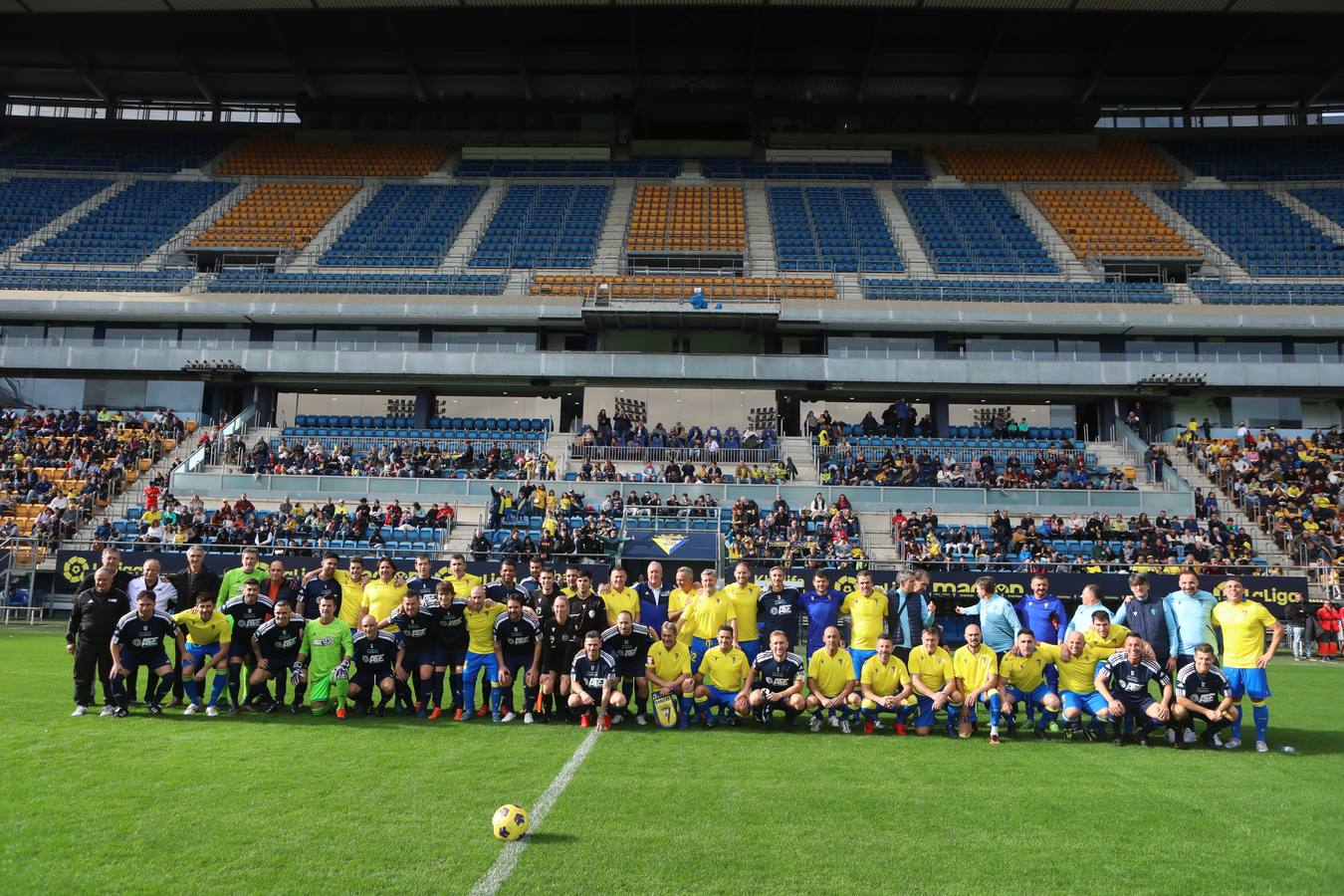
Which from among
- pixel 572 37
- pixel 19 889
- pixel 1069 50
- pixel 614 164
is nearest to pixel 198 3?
pixel 572 37

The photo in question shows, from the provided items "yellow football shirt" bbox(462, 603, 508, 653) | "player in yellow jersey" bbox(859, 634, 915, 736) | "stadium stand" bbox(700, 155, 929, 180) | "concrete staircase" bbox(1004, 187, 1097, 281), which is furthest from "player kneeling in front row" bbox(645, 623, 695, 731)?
"stadium stand" bbox(700, 155, 929, 180)

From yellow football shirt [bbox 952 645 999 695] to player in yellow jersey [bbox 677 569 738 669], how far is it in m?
2.70

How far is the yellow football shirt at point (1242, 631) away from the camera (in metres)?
10.3

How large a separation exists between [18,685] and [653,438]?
71.2ft

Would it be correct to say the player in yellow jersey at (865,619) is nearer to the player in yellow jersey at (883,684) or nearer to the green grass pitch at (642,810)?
the player in yellow jersey at (883,684)

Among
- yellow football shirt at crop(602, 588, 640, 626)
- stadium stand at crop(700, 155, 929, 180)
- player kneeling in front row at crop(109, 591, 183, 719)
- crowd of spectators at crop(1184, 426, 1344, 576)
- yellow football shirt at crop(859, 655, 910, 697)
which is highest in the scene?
stadium stand at crop(700, 155, 929, 180)

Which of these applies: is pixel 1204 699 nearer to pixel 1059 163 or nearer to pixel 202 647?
pixel 202 647

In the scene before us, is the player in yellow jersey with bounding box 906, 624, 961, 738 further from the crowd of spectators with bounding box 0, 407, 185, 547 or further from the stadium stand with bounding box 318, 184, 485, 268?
the stadium stand with bounding box 318, 184, 485, 268

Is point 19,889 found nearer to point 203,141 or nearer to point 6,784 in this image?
point 6,784

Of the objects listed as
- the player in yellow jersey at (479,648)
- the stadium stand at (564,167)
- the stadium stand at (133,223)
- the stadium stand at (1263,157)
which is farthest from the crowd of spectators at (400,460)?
the stadium stand at (1263,157)

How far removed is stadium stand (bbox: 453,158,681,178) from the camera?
1881 inches

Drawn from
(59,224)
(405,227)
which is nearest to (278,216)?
(405,227)

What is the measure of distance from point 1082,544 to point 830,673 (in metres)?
17.4

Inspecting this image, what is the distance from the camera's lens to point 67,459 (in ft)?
97.7
